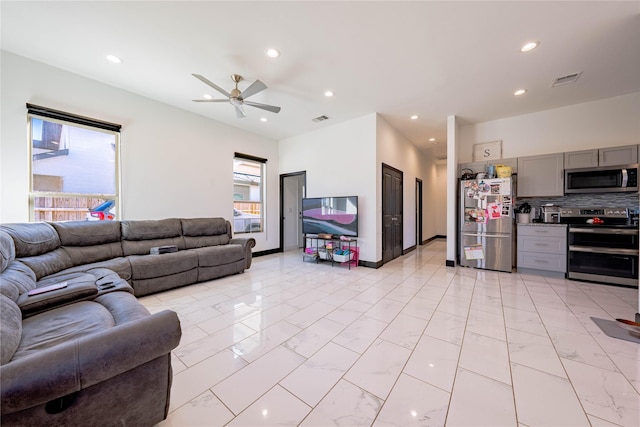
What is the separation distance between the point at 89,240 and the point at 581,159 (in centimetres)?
744

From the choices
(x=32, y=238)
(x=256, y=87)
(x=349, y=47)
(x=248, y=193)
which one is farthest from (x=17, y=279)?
(x=248, y=193)

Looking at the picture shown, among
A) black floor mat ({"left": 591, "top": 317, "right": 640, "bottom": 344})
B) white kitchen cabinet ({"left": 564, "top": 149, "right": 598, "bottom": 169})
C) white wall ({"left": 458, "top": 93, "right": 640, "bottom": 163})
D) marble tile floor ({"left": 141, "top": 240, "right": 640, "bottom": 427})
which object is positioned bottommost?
marble tile floor ({"left": 141, "top": 240, "right": 640, "bottom": 427})

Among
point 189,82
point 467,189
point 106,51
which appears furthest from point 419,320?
point 106,51

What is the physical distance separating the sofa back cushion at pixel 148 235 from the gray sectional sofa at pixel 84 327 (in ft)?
0.07

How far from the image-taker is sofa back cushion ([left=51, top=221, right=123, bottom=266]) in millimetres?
2904

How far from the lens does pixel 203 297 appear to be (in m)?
3.01

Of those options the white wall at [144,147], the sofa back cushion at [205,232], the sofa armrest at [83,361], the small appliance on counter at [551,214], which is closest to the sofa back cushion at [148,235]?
the sofa back cushion at [205,232]

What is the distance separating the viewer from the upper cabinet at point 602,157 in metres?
3.50

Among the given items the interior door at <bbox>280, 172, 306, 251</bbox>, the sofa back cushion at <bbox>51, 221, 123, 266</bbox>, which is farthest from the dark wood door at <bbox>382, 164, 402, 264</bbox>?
the sofa back cushion at <bbox>51, 221, 123, 266</bbox>

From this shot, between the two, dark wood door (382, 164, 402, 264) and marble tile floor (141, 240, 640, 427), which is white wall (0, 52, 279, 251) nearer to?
marble tile floor (141, 240, 640, 427)

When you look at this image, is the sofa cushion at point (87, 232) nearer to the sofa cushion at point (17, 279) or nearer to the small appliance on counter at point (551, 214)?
the sofa cushion at point (17, 279)

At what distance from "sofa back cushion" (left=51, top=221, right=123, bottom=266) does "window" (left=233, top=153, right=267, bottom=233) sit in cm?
227

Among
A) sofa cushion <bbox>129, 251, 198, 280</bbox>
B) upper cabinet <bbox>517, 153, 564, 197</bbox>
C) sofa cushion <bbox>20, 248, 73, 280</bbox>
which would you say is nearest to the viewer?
sofa cushion <bbox>20, 248, 73, 280</bbox>

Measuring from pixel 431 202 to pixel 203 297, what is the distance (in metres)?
7.55
